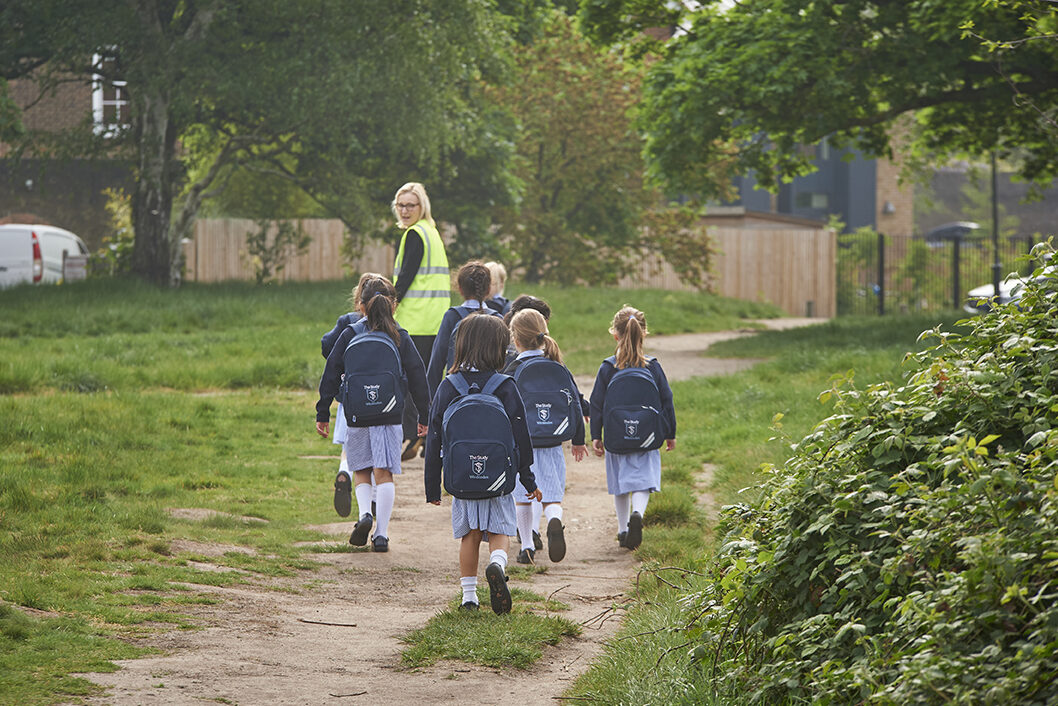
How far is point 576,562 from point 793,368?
8.42m

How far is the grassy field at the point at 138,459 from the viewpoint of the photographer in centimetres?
598

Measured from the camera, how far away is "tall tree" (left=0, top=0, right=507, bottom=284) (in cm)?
2095

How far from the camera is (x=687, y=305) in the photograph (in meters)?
25.9

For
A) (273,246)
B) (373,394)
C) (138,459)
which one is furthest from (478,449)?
(273,246)

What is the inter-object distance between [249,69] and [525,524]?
614 inches

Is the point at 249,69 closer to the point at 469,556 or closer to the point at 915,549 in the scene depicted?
the point at 469,556

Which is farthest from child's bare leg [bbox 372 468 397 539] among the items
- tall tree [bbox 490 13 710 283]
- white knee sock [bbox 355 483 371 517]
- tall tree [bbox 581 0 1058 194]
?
tall tree [bbox 490 13 710 283]

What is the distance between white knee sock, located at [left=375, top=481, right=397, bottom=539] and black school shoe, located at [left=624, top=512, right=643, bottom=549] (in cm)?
152

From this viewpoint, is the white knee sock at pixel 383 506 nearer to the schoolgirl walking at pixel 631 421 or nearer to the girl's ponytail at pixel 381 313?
the girl's ponytail at pixel 381 313

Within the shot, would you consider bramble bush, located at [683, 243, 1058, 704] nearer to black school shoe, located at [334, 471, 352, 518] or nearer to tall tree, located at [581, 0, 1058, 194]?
black school shoe, located at [334, 471, 352, 518]

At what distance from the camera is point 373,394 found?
25.6 feet

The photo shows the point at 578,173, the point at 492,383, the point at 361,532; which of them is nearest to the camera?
the point at 492,383

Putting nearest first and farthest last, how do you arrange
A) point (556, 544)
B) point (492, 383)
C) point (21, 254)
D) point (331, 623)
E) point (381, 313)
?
point (331, 623)
point (492, 383)
point (556, 544)
point (381, 313)
point (21, 254)

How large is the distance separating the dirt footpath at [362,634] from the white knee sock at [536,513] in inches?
8.3
